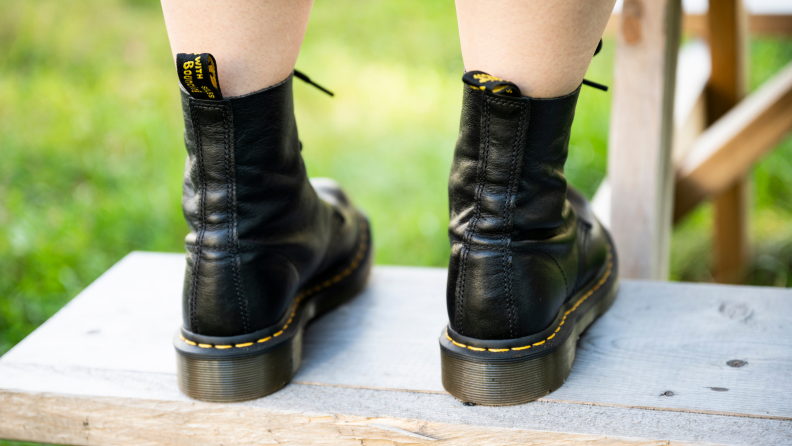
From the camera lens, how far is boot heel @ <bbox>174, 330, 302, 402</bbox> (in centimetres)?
81

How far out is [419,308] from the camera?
1066 mm

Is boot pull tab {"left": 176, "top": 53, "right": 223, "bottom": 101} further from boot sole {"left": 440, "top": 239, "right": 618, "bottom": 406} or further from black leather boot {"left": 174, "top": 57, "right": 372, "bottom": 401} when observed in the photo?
boot sole {"left": 440, "top": 239, "right": 618, "bottom": 406}

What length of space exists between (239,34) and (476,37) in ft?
0.85

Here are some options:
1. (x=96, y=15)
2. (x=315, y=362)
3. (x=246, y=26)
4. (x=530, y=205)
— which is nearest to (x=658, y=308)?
(x=530, y=205)

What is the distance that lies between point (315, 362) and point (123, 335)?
1.00 ft

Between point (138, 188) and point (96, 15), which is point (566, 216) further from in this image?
point (96, 15)

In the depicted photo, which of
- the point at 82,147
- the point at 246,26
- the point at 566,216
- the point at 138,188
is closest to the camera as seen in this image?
the point at 246,26

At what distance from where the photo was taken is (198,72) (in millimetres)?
718

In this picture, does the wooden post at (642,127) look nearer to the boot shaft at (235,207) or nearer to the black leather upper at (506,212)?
the black leather upper at (506,212)

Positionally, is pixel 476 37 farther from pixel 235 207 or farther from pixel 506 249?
pixel 235 207

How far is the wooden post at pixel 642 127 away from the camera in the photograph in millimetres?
1199

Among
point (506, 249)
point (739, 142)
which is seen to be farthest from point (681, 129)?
point (506, 249)

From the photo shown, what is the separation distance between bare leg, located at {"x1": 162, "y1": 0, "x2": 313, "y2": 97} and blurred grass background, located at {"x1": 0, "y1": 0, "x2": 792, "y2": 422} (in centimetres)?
120

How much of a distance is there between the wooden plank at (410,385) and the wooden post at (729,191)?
1.09 meters
